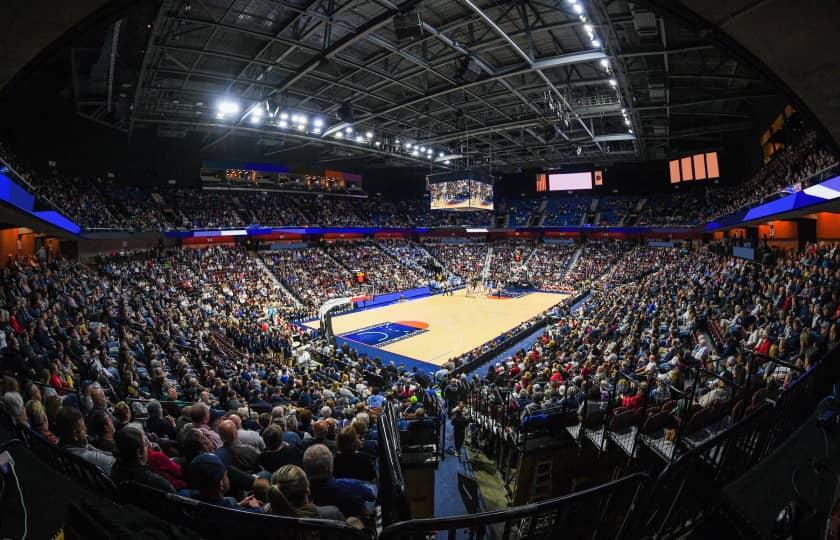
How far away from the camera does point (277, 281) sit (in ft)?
103

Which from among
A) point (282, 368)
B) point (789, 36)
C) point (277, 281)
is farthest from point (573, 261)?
point (789, 36)

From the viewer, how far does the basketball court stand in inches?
810

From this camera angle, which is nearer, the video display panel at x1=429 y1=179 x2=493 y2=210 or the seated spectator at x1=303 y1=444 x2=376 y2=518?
the seated spectator at x1=303 y1=444 x2=376 y2=518

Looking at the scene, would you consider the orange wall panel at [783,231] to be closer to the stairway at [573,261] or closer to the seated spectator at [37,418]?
the stairway at [573,261]

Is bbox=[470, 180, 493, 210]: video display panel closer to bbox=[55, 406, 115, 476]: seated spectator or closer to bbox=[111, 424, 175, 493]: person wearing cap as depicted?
bbox=[55, 406, 115, 476]: seated spectator

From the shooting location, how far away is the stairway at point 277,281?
29398mm

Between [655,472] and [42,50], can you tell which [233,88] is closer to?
[42,50]

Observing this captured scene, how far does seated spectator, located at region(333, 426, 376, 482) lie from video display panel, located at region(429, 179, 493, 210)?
22541mm

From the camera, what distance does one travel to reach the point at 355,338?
22531mm

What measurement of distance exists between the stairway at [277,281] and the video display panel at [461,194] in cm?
1229

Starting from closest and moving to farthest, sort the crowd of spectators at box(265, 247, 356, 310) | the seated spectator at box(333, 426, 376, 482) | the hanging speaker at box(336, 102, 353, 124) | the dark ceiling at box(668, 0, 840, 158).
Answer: the dark ceiling at box(668, 0, 840, 158) → the seated spectator at box(333, 426, 376, 482) → the hanging speaker at box(336, 102, 353, 124) → the crowd of spectators at box(265, 247, 356, 310)

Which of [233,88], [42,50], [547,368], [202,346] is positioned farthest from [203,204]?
[42,50]

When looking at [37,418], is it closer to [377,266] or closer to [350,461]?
[350,461]

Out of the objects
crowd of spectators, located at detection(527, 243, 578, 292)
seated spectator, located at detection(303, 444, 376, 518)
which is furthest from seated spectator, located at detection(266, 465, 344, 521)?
crowd of spectators, located at detection(527, 243, 578, 292)
